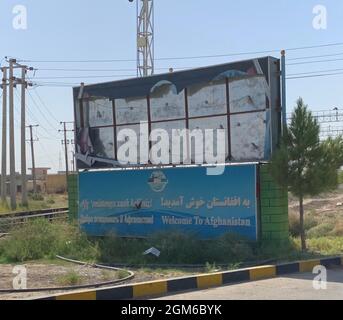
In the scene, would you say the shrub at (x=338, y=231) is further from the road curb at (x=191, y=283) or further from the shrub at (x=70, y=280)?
the shrub at (x=70, y=280)

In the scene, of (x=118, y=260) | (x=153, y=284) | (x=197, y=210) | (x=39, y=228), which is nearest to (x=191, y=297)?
(x=153, y=284)

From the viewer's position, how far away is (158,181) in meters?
15.2

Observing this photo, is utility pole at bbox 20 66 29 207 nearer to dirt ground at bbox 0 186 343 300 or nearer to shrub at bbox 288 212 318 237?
shrub at bbox 288 212 318 237

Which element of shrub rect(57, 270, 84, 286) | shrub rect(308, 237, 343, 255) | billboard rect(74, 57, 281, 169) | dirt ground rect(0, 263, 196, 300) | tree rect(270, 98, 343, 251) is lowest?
shrub rect(308, 237, 343, 255)

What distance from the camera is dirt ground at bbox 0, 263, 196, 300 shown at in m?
9.58

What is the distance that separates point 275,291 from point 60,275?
405 cm

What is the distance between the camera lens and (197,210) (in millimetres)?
14367

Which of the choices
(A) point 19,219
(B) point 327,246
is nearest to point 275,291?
(B) point 327,246

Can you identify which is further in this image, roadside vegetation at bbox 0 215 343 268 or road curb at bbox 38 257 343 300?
roadside vegetation at bbox 0 215 343 268

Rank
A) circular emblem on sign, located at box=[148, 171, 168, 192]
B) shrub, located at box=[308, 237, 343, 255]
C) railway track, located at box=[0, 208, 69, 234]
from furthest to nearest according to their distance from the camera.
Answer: railway track, located at box=[0, 208, 69, 234]
circular emblem on sign, located at box=[148, 171, 168, 192]
shrub, located at box=[308, 237, 343, 255]

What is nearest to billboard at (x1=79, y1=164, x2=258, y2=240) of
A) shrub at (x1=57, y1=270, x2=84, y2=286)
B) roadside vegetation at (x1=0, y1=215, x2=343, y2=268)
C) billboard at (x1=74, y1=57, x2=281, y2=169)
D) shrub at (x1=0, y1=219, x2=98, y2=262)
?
billboard at (x1=74, y1=57, x2=281, y2=169)
